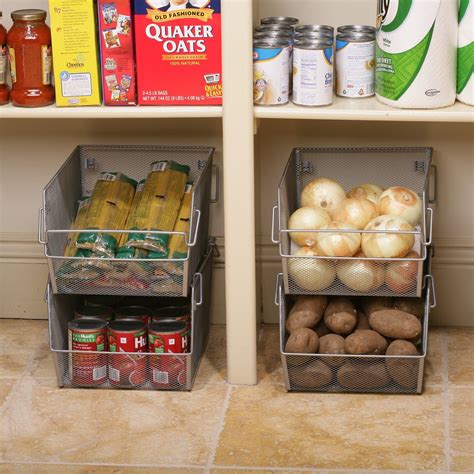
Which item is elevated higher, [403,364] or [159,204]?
[159,204]

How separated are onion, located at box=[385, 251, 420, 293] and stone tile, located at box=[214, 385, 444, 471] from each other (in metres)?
0.25

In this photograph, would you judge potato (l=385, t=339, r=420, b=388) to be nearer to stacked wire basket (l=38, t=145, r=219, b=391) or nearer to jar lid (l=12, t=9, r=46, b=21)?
stacked wire basket (l=38, t=145, r=219, b=391)

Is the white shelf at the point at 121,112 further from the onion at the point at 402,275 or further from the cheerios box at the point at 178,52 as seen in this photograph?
the onion at the point at 402,275

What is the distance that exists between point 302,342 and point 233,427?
23cm

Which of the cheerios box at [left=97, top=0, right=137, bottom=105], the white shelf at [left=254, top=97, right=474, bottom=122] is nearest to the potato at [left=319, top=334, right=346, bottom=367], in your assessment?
the white shelf at [left=254, top=97, right=474, bottom=122]

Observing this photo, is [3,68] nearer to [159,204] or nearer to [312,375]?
[159,204]

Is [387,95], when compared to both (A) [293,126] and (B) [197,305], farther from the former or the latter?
(B) [197,305]

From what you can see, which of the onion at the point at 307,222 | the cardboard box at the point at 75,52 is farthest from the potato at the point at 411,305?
the cardboard box at the point at 75,52

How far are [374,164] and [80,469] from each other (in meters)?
0.99

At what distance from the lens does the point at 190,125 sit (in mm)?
2375

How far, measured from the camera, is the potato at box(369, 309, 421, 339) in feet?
6.89

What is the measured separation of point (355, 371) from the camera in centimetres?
212

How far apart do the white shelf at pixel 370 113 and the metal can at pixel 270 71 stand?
0.02m

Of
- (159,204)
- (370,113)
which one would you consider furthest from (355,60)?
(159,204)
